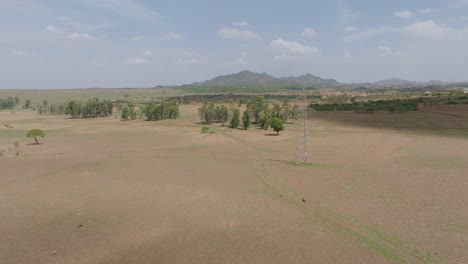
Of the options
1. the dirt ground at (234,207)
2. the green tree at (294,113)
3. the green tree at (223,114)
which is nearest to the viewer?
the dirt ground at (234,207)

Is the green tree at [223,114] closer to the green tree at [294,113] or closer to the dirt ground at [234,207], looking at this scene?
the green tree at [294,113]

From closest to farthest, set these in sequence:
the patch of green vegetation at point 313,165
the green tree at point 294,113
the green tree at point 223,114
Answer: the patch of green vegetation at point 313,165 → the green tree at point 294,113 → the green tree at point 223,114

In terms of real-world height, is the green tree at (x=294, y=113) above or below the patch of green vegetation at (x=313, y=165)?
above

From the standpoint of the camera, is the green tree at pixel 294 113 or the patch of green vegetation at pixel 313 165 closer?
the patch of green vegetation at pixel 313 165

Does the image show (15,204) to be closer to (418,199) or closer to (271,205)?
(271,205)

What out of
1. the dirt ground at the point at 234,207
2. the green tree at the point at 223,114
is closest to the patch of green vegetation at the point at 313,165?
the dirt ground at the point at 234,207

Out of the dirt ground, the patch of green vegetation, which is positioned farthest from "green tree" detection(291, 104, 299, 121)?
the patch of green vegetation

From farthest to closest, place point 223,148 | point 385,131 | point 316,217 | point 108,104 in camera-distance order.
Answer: point 108,104, point 385,131, point 223,148, point 316,217

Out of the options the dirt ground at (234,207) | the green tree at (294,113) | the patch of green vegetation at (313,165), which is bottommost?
the dirt ground at (234,207)

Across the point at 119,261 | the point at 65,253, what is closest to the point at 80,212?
the point at 65,253

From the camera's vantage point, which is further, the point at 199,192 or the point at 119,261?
the point at 199,192
